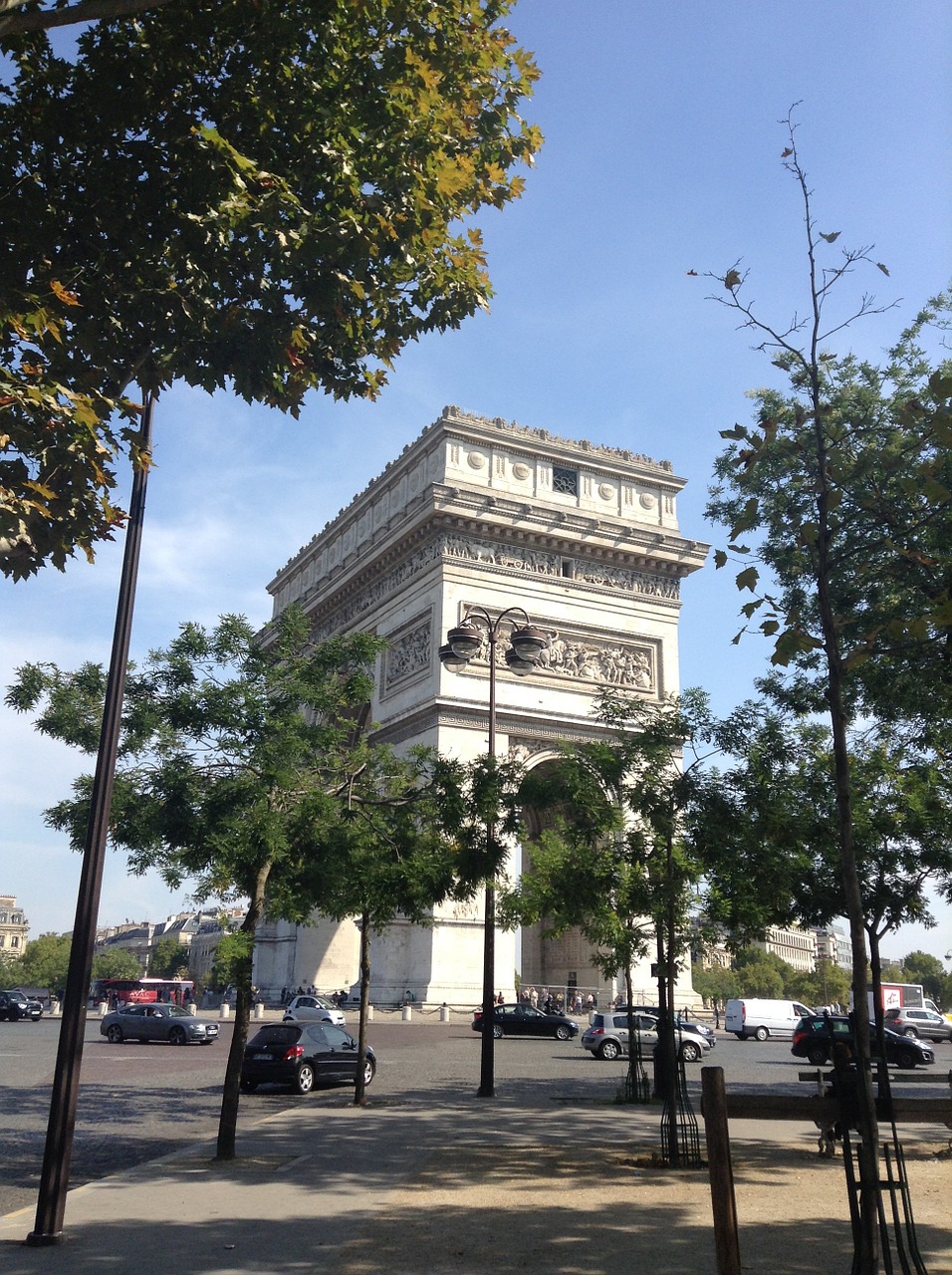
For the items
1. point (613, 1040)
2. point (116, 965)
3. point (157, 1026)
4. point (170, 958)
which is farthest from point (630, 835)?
point (170, 958)

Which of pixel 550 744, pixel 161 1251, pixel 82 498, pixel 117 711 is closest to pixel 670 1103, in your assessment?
pixel 161 1251

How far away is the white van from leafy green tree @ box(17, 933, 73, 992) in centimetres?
9879

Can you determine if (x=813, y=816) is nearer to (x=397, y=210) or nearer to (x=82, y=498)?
(x=397, y=210)

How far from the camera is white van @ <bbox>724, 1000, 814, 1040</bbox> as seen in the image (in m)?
46.2

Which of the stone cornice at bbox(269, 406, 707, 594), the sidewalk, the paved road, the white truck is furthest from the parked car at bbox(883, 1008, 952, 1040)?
the sidewalk

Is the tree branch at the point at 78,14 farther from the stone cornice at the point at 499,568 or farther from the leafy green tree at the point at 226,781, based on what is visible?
the stone cornice at the point at 499,568

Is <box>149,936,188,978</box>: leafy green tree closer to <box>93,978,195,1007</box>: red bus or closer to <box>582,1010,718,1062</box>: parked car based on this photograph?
<box>93,978,195,1007</box>: red bus

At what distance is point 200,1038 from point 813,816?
26597 millimetres

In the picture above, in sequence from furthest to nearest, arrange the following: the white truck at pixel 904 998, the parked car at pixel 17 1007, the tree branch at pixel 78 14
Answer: the white truck at pixel 904 998 < the parked car at pixel 17 1007 < the tree branch at pixel 78 14

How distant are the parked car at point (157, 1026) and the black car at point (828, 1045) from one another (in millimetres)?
18307

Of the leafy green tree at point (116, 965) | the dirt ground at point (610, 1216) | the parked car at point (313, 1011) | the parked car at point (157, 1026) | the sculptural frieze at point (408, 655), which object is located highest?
the sculptural frieze at point (408, 655)

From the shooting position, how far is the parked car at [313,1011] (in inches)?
1410

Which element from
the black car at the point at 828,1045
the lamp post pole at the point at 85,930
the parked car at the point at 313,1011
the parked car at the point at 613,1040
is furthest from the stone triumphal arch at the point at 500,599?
the lamp post pole at the point at 85,930

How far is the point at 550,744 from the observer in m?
45.5
